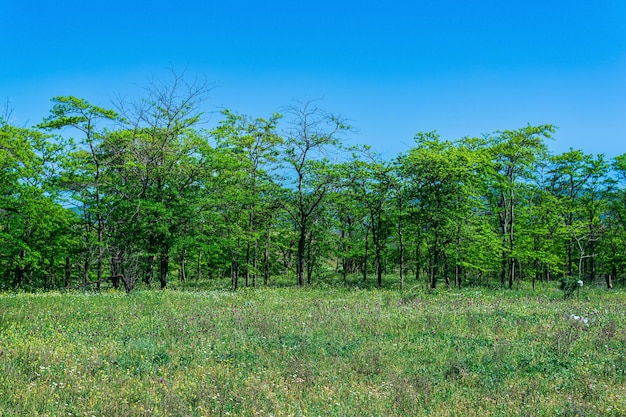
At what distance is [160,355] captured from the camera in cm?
800

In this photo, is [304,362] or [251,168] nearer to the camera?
[304,362]

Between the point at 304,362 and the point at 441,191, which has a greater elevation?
the point at 441,191

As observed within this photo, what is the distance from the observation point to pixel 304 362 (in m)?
7.76

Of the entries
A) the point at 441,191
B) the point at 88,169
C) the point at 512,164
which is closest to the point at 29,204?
the point at 88,169

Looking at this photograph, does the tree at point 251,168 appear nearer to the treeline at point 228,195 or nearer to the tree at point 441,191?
the treeline at point 228,195

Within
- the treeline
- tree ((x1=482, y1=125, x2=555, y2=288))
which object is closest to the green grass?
the treeline

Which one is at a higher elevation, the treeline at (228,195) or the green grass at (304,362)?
the treeline at (228,195)

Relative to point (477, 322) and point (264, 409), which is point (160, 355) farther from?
point (477, 322)

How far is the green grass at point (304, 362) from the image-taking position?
5.89 meters

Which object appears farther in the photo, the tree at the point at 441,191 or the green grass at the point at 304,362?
the tree at the point at 441,191

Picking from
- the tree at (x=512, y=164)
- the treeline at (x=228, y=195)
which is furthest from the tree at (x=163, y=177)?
the tree at (x=512, y=164)

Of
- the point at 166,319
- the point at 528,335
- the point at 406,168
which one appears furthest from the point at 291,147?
the point at 528,335

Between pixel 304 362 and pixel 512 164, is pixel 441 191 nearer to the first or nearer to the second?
pixel 512 164

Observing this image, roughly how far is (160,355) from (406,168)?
2062 centimetres
